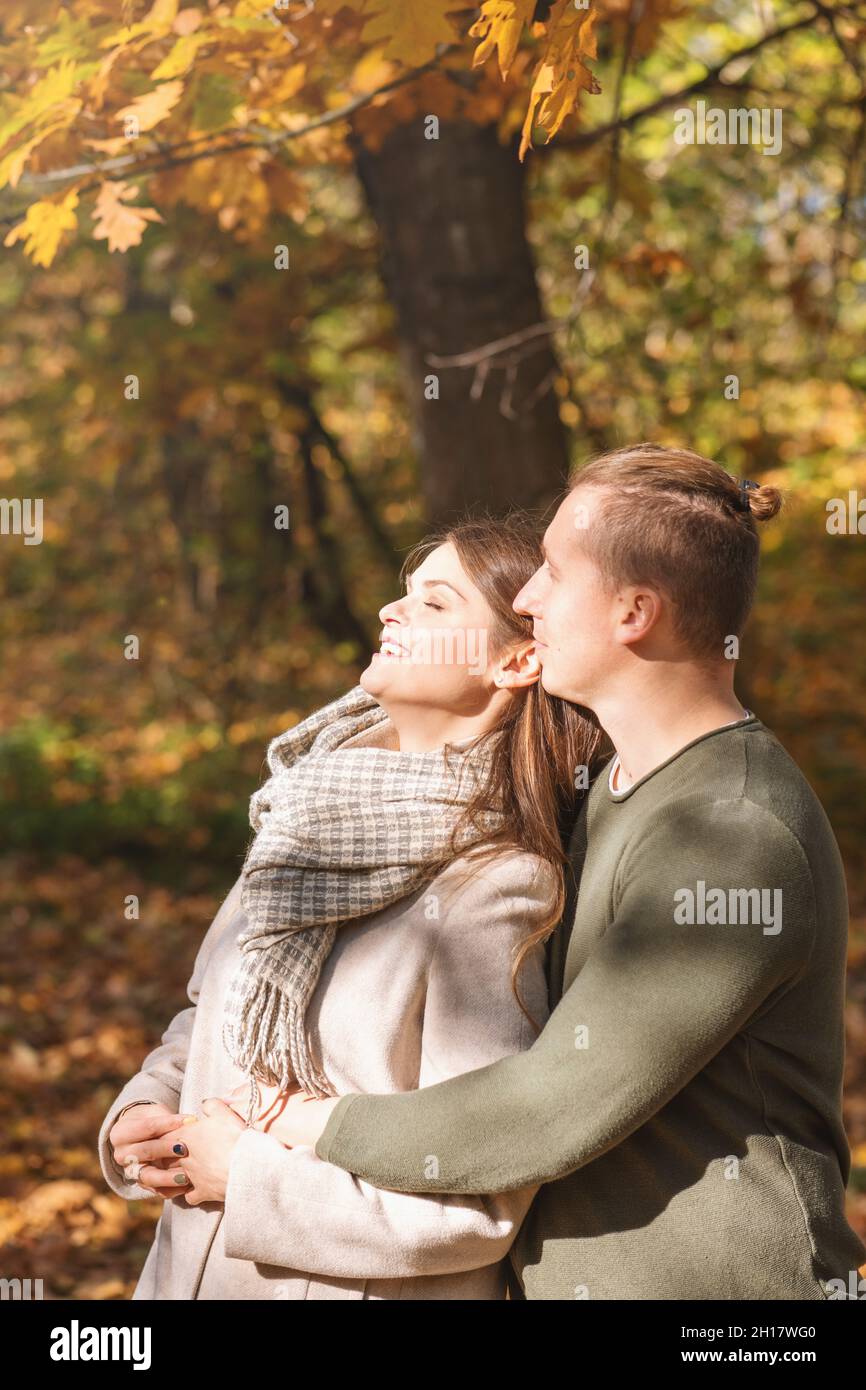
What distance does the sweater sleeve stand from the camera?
148 centimetres

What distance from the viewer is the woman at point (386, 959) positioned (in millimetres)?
1687

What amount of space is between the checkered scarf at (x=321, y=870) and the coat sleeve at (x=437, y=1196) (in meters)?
0.09

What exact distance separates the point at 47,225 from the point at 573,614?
1372 millimetres

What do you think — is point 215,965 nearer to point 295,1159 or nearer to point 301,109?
point 295,1159

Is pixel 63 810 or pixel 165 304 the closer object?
pixel 63 810

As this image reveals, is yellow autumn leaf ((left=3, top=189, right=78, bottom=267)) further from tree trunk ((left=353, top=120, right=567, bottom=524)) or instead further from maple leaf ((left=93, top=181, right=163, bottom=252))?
tree trunk ((left=353, top=120, right=567, bottom=524))

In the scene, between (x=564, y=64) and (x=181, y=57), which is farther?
(x=181, y=57)

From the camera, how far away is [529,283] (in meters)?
4.35

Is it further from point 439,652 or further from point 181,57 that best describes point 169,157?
point 439,652

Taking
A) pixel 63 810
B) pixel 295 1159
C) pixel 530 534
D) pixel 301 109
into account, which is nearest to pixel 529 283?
pixel 301 109

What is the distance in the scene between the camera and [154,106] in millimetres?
2346

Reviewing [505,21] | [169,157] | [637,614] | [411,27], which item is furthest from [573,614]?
[169,157]

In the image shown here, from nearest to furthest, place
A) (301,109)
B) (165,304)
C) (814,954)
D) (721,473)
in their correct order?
(814,954) → (721,473) → (301,109) → (165,304)

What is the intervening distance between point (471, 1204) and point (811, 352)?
596 centimetres
